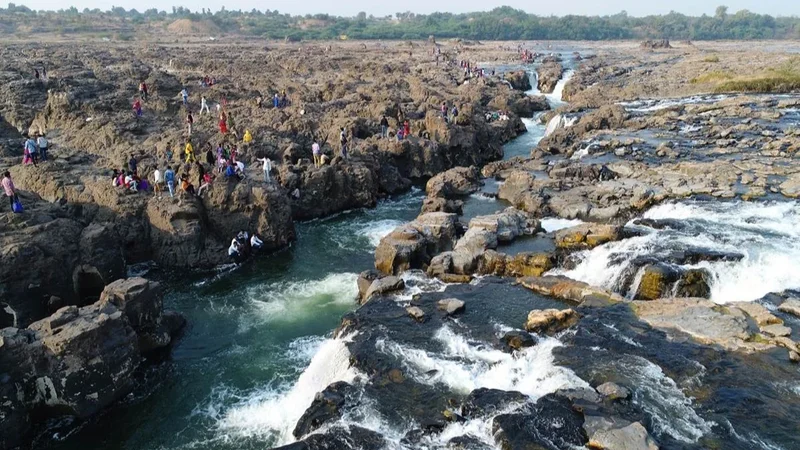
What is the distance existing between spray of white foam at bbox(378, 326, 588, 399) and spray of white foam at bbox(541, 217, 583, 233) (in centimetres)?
1080

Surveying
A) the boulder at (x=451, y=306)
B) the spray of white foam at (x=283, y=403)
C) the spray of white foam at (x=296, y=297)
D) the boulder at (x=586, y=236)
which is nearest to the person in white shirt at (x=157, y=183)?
the spray of white foam at (x=296, y=297)

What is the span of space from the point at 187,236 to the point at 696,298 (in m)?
20.6

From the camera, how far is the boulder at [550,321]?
59.7 ft

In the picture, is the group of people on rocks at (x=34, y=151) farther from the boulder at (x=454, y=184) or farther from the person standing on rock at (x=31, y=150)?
the boulder at (x=454, y=184)

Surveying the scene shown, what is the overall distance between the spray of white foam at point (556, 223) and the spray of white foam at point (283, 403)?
13650 mm

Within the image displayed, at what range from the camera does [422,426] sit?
1395 cm

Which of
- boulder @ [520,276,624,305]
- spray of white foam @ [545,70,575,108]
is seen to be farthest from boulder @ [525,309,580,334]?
spray of white foam @ [545,70,575,108]

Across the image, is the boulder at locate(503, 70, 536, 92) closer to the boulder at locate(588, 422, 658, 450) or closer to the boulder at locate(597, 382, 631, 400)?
the boulder at locate(597, 382, 631, 400)

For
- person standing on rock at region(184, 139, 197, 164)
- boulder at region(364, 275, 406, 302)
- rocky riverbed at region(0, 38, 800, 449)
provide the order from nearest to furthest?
1. rocky riverbed at region(0, 38, 800, 449)
2. boulder at region(364, 275, 406, 302)
3. person standing on rock at region(184, 139, 197, 164)

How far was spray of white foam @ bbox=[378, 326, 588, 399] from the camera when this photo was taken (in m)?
15.5

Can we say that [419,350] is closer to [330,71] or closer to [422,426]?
[422,426]

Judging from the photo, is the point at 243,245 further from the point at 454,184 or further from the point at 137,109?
the point at 137,109

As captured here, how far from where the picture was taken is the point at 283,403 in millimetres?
16500

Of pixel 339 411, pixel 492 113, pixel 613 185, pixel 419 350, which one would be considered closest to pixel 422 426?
pixel 339 411
